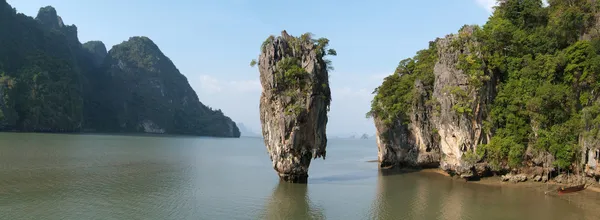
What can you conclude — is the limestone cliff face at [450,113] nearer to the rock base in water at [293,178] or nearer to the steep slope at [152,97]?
the rock base in water at [293,178]

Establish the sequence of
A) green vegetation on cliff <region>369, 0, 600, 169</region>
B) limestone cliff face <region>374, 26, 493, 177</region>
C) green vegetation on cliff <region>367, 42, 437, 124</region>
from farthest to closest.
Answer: green vegetation on cliff <region>367, 42, 437, 124</region> < limestone cliff face <region>374, 26, 493, 177</region> < green vegetation on cliff <region>369, 0, 600, 169</region>

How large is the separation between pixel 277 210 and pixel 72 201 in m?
11.3

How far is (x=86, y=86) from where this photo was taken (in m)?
128

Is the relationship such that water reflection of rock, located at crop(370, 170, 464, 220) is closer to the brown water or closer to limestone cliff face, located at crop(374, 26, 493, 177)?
the brown water

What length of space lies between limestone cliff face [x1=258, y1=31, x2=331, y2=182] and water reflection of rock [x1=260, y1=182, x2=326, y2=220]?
7.78 ft

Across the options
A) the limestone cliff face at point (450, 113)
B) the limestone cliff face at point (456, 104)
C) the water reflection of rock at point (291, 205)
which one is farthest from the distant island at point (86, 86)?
the limestone cliff face at point (456, 104)

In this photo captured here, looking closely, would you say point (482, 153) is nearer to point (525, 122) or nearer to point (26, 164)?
point (525, 122)

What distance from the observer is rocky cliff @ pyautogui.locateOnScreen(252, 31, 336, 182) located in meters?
28.4

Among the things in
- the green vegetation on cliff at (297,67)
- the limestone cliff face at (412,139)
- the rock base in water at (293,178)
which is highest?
the green vegetation on cliff at (297,67)

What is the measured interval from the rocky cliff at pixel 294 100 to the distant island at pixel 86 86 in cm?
7664

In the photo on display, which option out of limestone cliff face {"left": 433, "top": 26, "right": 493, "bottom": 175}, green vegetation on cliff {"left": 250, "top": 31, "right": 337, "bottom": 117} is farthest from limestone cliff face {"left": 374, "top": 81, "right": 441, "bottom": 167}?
green vegetation on cliff {"left": 250, "top": 31, "right": 337, "bottom": 117}

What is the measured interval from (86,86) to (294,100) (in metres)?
121

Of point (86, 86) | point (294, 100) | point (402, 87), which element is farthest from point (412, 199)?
point (86, 86)

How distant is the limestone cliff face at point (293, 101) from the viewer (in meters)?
28.4
